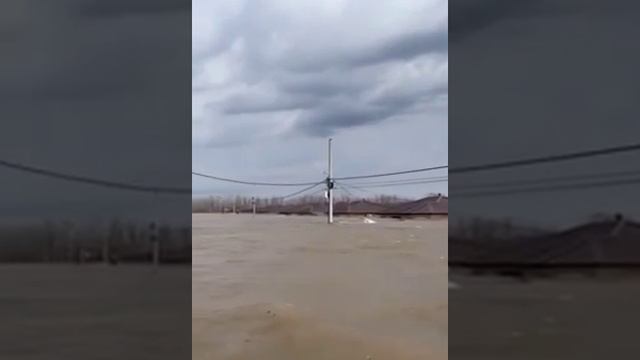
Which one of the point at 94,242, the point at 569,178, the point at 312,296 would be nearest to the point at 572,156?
the point at 569,178

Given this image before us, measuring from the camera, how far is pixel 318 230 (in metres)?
2.07

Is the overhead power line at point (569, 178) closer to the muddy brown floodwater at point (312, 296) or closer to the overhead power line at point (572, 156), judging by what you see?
the overhead power line at point (572, 156)

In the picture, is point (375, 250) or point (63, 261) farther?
point (375, 250)

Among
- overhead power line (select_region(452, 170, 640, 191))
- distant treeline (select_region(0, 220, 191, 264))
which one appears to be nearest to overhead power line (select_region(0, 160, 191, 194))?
distant treeline (select_region(0, 220, 191, 264))

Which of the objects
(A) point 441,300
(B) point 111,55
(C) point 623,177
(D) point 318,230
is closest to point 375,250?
(D) point 318,230

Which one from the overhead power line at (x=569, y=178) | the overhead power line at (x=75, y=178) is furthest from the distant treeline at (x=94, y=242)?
the overhead power line at (x=569, y=178)

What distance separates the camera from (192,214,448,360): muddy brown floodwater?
1.55 meters

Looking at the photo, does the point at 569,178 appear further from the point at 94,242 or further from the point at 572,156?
the point at 94,242

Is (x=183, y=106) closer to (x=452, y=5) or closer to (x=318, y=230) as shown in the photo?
(x=452, y=5)

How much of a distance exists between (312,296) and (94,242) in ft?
2.30

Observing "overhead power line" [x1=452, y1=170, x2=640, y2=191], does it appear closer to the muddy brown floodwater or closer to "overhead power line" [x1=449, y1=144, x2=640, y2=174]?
"overhead power line" [x1=449, y1=144, x2=640, y2=174]

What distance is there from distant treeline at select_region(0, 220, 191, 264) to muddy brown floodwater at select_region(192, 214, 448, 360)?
0.13 metres

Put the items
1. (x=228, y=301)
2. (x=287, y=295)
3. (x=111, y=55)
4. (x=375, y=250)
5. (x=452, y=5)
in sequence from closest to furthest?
(x=452, y=5) → (x=111, y=55) → (x=228, y=301) → (x=287, y=295) → (x=375, y=250)

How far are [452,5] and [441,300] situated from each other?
2.43 feet
